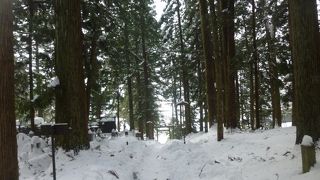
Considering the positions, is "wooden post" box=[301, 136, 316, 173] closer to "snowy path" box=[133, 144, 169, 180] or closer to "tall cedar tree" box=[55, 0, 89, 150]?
"snowy path" box=[133, 144, 169, 180]

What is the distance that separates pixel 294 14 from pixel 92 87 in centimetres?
1173

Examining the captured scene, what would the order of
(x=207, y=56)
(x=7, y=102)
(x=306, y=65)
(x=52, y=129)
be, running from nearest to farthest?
1. (x=7, y=102)
2. (x=52, y=129)
3. (x=306, y=65)
4. (x=207, y=56)

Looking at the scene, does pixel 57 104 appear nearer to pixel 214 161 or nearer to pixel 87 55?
pixel 214 161

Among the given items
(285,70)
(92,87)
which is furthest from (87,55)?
(285,70)

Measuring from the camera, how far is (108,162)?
1025 cm

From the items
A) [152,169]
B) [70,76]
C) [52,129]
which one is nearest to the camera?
[52,129]

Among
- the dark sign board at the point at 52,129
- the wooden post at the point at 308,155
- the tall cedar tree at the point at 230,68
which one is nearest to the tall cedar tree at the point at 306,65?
the wooden post at the point at 308,155

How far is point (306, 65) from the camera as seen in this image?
8977mm

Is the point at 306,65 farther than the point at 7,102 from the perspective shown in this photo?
Yes

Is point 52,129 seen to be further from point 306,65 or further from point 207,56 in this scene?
point 207,56

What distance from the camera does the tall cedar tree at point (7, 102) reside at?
6.75 m

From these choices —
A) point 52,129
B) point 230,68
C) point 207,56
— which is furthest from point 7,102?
point 230,68

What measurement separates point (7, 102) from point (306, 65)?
6500mm

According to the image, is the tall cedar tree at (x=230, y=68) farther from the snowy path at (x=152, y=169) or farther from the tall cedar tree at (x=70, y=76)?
the tall cedar tree at (x=70, y=76)
